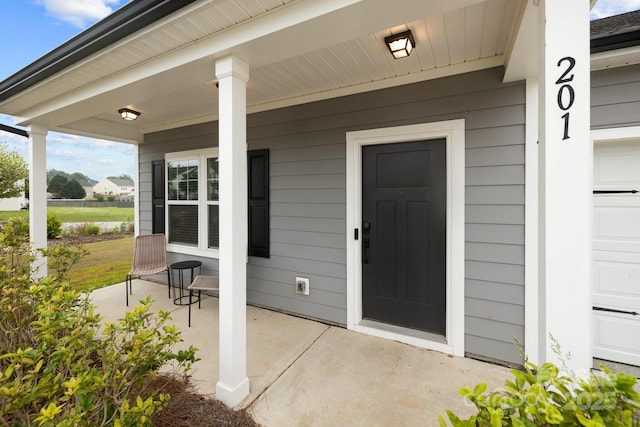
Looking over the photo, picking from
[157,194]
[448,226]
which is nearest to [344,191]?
A: [448,226]

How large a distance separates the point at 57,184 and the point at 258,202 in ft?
35.9

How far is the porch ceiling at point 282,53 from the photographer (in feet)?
5.36

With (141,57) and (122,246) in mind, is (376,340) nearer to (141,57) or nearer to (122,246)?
(141,57)

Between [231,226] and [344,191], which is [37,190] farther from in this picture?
[344,191]

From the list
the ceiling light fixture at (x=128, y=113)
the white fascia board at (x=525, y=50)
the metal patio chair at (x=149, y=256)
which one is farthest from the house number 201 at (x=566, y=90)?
the metal patio chair at (x=149, y=256)

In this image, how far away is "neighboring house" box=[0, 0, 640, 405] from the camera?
110 centimetres

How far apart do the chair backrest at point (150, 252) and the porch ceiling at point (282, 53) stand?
1840 millimetres

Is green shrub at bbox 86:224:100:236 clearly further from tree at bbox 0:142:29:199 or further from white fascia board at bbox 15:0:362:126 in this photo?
white fascia board at bbox 15:0:362:126

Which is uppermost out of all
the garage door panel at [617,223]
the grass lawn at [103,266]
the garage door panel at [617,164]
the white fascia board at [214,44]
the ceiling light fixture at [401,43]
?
the ceiling light fixture at [401,43]

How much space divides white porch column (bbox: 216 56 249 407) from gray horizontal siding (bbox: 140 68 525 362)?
1.37 meters

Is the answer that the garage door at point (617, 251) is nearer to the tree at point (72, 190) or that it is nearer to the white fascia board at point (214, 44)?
the white fascia board at point (214, 44)

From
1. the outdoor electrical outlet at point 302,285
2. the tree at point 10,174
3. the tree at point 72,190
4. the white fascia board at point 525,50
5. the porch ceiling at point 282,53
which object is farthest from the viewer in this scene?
the tree at point 72,190

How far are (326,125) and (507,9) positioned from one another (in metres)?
1.84

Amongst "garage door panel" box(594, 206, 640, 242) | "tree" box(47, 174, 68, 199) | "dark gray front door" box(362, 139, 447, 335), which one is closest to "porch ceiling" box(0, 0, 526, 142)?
"dark gray front door" box(362, 139, 447, 335)
